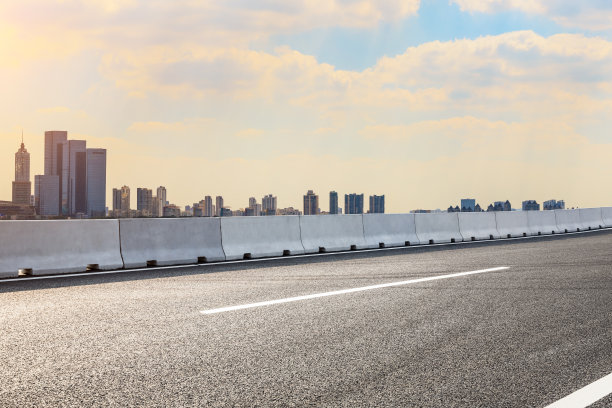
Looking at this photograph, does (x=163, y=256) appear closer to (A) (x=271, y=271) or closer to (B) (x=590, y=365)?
(A) (x=271, y=271)

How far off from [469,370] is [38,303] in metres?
5.55

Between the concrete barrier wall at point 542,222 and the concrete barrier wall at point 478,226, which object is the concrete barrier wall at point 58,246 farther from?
the concrete barrier wall at point 542,222

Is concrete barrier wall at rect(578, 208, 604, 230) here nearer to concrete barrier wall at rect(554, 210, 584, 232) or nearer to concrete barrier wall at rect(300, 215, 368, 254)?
concrete barrier wall at rect(554, 210, 584, 232)

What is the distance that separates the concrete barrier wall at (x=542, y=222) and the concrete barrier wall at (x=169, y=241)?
15.6m

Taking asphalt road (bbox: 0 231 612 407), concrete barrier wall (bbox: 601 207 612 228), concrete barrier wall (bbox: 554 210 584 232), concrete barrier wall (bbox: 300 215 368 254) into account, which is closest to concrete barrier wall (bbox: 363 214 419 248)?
concrete barrier wall (bbox: 300 215 368 254)

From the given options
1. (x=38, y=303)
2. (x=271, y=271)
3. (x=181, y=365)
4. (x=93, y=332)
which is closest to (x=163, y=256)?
(x=271, y=271)

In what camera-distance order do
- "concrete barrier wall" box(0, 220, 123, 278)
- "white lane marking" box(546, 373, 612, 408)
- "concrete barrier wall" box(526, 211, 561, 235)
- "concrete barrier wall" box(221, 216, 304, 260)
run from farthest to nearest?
"concrete barrier wall" box(526, 211, 561, 235) → "concrete barrier wall" box(221, 216, 304, 260) → "concrete barrier wall" box(0, 220, 123, 278) → "white lane marking" box(546, 373, 612, 408)

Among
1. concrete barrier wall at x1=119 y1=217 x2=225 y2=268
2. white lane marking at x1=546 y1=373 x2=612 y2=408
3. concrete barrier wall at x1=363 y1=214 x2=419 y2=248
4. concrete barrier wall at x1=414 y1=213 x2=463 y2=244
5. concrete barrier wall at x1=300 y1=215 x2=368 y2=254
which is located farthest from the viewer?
concrete barrier wall at x1=414 y1=213 x2=463 y2=244

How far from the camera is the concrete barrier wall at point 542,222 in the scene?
983 inches

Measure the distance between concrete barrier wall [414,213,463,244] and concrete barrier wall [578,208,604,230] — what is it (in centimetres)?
1110

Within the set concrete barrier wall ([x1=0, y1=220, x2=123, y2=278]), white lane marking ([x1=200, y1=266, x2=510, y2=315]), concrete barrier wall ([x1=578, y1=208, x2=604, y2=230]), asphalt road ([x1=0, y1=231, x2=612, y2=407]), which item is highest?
concrete barrier wall ([x1=578, y1=208, x2=604, y2=230])

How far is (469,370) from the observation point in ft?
15.2

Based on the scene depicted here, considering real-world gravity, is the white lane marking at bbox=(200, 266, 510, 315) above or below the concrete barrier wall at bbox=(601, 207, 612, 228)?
below

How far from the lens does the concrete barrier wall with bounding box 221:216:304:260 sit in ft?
45.5
